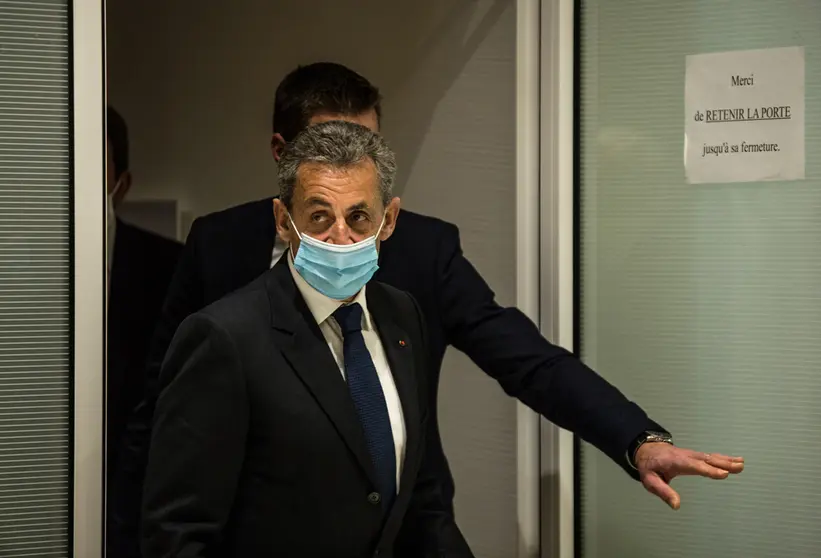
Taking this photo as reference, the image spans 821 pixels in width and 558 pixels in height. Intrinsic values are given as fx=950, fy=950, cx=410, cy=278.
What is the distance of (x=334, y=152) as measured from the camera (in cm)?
145

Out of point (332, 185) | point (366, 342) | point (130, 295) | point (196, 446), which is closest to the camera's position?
point (196, 446)

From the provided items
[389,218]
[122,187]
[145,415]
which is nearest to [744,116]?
[389,218]

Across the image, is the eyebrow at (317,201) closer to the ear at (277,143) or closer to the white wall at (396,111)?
the ear at (277,143)

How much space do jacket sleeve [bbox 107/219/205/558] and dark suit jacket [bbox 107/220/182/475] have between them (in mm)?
851

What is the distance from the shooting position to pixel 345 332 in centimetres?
150

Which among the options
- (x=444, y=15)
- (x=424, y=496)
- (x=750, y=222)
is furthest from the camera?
(x=444, y=15)

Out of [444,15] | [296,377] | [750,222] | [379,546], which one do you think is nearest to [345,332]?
[296,377]

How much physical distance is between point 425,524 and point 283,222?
58cm

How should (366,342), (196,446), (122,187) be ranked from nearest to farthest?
(196,446), (366,342), (122,187)

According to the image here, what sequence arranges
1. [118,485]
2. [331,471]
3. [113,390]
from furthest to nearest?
[113,390] → [118,485] → [331,471]

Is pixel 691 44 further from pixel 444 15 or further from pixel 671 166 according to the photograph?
pixel 444 15

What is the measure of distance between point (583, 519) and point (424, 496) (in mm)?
468

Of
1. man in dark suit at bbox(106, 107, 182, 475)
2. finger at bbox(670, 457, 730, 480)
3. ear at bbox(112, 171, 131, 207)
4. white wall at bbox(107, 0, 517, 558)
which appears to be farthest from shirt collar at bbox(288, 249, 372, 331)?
man in dark suit at bbox(106, 107, 182, 475)

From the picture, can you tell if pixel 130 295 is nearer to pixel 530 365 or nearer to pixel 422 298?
pixel 422 298
